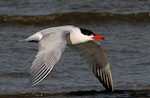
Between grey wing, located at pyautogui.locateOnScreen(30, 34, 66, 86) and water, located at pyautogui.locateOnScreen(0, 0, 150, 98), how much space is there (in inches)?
47.7

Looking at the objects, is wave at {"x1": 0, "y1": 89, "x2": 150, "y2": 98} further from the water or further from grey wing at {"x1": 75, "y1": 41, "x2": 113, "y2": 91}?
grey wing at {"x1": 75, "y1": 41, "x2": 113, "y2": 91}

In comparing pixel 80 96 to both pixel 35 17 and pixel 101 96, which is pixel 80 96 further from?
pixel 35 17

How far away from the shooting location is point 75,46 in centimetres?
868

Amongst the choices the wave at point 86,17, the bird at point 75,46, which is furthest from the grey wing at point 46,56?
the wave at point 86,17

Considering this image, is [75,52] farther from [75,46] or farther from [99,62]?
[99,62]

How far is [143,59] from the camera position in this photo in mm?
9789

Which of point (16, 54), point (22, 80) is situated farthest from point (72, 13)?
point (22, 80)

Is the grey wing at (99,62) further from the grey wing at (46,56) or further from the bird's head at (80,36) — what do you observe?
the grey wing at (46,56)

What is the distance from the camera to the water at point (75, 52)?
864 cm

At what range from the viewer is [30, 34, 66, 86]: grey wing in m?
6.74

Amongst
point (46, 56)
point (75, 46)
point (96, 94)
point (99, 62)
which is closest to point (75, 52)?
point (75, 46)

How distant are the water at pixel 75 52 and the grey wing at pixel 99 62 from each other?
158 mm

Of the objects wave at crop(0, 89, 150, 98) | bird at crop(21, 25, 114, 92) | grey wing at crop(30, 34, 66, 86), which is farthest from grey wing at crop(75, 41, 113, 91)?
grey wing at crop(30, 34, 66, 86)

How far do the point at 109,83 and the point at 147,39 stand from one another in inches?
98.5
